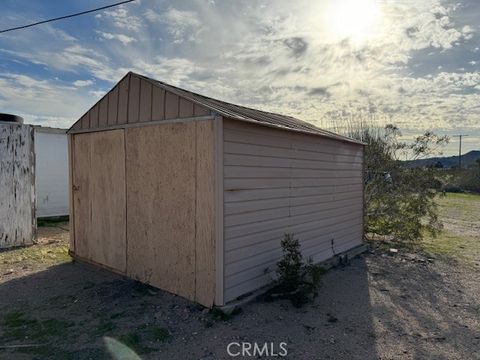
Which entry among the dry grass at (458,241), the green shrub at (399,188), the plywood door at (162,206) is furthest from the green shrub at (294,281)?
the green shrub at (399,188)

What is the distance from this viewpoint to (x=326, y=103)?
928 centimetres

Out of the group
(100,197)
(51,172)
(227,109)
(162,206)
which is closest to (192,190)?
(162,206)

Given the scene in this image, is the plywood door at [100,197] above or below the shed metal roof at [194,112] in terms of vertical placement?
below

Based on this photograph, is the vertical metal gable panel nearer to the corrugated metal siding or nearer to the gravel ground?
the corrugated metal siding

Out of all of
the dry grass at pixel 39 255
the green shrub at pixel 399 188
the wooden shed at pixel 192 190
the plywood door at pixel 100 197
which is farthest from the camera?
the green shrub at pixel 399 188

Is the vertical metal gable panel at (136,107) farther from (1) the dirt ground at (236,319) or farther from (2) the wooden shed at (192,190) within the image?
(1) the dirt ground at (236,319)

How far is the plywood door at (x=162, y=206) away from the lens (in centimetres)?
364

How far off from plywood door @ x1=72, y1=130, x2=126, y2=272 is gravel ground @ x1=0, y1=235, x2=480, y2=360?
39 centimetres

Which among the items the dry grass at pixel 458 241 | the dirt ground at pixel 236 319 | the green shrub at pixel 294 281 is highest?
the green shrub at pixel 294 281

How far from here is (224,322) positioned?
3.23m

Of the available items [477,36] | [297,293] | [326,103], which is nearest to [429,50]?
[477,36]

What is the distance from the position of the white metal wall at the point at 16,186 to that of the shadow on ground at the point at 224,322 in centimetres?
→ 205

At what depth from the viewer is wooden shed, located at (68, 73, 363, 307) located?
344cm

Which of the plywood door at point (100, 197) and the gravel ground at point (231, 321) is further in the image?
the plywood door at point (100, 197)
